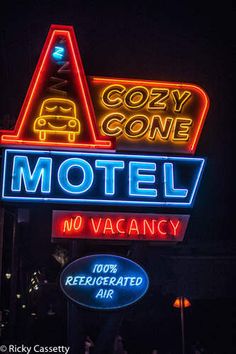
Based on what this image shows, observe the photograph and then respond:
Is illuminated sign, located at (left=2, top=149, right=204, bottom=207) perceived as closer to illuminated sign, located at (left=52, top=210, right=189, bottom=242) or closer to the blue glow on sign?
illuminated sign, located at (left=52, top=210, right=189, bottom=242)

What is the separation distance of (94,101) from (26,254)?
583 inches

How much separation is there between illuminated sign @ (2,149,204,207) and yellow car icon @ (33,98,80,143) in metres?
0.51

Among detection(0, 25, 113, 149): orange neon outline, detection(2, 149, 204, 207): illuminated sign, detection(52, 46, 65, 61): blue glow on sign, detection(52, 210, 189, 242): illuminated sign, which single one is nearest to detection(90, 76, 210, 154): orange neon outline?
detection(0, 25, 113, 149): orange neon outline

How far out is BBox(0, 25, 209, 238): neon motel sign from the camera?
7.52 metres

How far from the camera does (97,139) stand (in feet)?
26.4

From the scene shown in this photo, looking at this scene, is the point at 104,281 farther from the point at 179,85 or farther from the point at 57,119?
the point at 179,85

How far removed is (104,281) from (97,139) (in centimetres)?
255

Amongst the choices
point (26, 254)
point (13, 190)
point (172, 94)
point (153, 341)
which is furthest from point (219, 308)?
point (13, 190)

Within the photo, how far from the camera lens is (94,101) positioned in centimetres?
863

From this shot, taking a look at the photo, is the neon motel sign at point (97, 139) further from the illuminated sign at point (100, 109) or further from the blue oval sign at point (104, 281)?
the blue oval sign at point (104, 281)

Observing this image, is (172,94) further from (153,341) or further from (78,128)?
(153,341)

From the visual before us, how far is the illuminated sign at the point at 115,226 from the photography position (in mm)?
7340

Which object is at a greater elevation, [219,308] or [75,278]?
[75,278]

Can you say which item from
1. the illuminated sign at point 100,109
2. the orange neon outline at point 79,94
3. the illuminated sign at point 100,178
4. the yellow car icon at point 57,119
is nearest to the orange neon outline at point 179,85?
the illuminated sign at point 100,109
